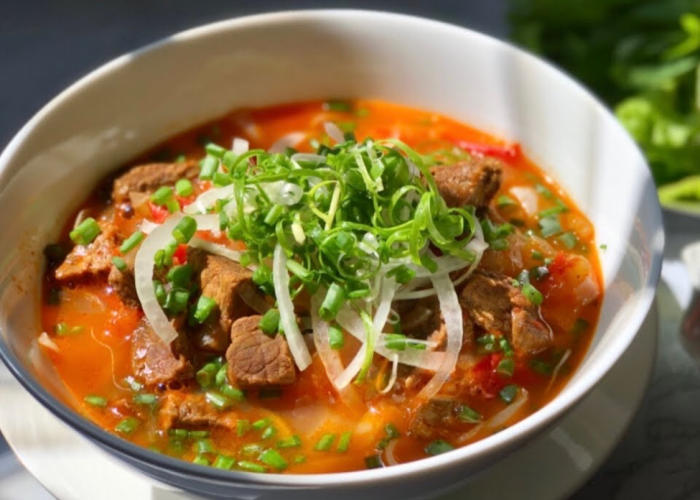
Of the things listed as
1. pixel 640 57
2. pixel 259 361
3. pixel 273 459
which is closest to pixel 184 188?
pixel 259 361

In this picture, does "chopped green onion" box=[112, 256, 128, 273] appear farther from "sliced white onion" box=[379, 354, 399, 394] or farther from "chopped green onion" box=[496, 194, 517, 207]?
"chopped green onion" box=[496, 194, 517, 207]

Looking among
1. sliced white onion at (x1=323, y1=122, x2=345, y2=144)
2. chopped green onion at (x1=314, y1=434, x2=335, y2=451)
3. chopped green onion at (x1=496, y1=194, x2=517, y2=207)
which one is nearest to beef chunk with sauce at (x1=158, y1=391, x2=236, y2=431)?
chopped green onion at (x1=314, y1=434, x2=335, y2=451)

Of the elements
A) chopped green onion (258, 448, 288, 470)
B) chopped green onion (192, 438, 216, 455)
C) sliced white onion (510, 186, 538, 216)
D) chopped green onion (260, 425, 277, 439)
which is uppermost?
sliced white onion (510, 186, 538, 216)

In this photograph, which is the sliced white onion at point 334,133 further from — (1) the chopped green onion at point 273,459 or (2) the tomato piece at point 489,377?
(1) the chopped green onion at point 273,459

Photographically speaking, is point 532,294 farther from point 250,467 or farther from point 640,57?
point 640,57

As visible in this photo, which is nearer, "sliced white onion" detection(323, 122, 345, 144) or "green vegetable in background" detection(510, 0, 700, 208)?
"sliced white onion" detection(323, 122, 345, 144)

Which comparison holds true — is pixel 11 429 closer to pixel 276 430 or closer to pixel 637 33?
pixel 276 430
